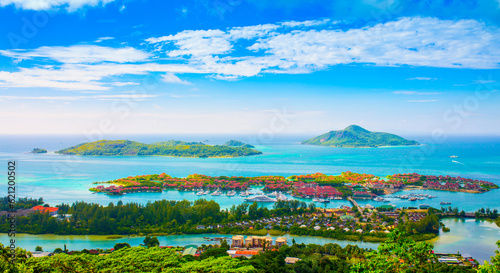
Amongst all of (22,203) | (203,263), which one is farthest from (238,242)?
(22,203)

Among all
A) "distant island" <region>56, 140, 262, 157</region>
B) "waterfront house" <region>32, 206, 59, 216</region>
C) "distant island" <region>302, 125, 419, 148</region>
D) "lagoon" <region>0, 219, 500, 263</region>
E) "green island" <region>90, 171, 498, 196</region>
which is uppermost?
"distant island" <region>302, 125, 419, 148</region>

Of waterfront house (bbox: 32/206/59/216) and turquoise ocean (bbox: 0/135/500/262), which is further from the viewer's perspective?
waterfront house (bbox: 32/206/59/216)

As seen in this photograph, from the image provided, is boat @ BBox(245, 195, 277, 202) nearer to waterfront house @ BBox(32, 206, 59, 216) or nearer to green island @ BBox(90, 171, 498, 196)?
green island @ BBox(90, 171, 498, 196)

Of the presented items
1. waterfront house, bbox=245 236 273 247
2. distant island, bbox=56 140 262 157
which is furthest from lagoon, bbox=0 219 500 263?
distant island, bbox=56 140 262 157

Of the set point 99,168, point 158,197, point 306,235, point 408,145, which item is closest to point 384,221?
point 306,235

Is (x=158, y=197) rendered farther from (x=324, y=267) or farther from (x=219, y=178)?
(x=324, y=267)

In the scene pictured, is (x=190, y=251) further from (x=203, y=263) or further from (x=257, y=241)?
(x=203, y=263)
